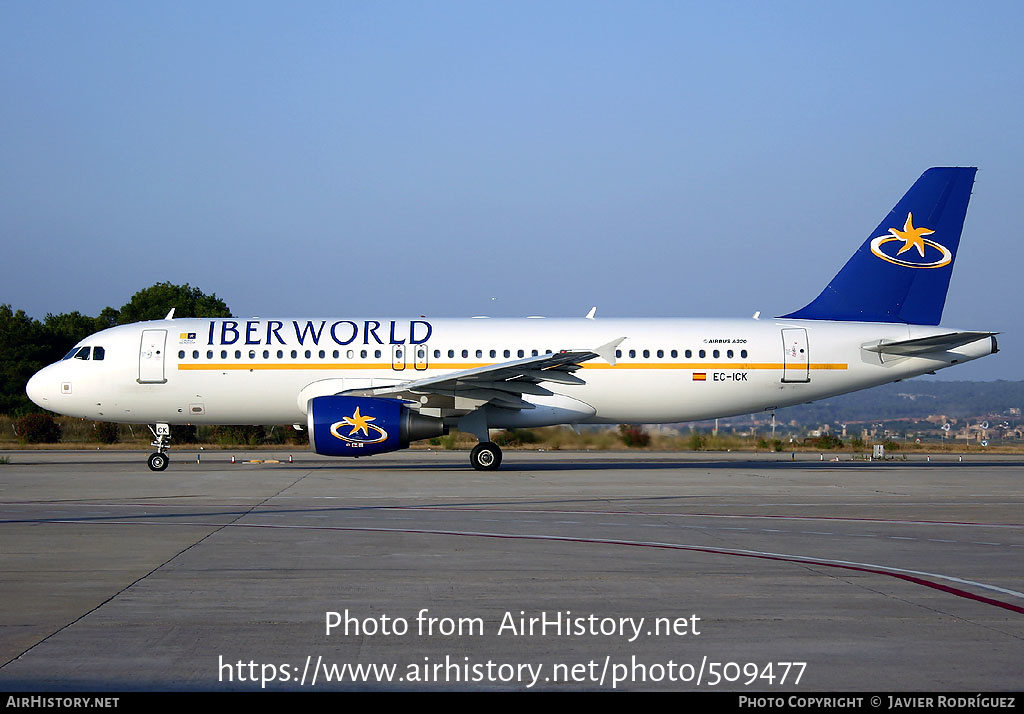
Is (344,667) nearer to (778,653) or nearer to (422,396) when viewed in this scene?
(778,653)

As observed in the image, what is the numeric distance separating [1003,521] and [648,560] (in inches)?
266

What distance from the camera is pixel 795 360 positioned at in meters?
24.5

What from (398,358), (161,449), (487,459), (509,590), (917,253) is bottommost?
(509,590)

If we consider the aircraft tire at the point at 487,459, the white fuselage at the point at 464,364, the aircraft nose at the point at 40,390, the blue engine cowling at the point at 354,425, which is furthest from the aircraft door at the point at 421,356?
the aircraft nose at the point at 40,390

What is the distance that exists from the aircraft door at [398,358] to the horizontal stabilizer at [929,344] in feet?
37.4

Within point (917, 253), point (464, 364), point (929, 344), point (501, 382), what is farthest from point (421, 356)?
point (917, 253)

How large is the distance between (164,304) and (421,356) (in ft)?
134

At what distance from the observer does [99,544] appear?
11125 mm

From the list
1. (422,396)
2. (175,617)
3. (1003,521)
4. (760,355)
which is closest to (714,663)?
(175,617)

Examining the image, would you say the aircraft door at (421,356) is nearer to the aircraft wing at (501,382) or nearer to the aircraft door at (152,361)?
the aircraft wing at (501,382)

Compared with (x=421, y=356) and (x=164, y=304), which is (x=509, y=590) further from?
(x=164, y=304)

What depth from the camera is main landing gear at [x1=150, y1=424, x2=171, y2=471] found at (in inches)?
923

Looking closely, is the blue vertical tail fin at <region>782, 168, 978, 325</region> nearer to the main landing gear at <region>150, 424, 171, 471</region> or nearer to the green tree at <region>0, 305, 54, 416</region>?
the main landing gear at <region>150, 424, 171, 471</region>

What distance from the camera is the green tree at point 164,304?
193 feet
